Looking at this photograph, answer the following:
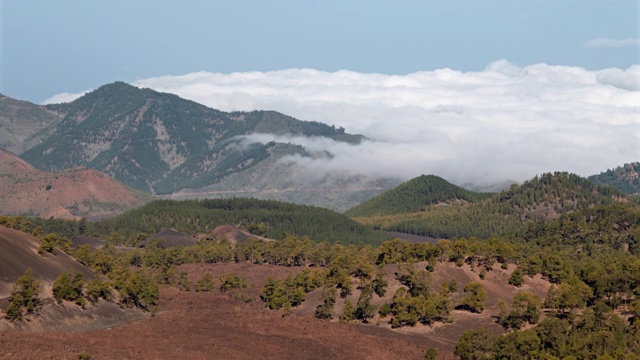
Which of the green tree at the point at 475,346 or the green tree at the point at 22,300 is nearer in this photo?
the green tree at the point at 475,346

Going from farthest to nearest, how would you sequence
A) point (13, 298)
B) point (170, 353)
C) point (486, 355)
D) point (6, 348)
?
point (13, 298) < point (486, 355) < point (170, 353) < point (6, 348)

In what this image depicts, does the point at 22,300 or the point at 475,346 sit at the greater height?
the point at 475,346

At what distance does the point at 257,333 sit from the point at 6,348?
56.2 metres

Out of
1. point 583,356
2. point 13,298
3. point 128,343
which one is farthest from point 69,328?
point 583,356

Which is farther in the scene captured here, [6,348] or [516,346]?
[516,346]

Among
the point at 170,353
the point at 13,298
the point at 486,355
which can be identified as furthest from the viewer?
the point at 13,298

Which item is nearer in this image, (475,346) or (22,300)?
(475,346)

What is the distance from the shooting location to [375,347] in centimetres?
19100

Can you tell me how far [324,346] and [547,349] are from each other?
38603 millimetres

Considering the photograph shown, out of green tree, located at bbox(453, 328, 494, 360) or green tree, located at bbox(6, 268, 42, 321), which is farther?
green tree, located at bbox(6, 268, 42, 321)

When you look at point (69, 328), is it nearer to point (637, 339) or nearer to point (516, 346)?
point (516, 346)

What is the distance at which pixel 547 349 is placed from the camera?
18138cm

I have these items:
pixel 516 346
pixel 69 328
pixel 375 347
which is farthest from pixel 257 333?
pixel 516 346

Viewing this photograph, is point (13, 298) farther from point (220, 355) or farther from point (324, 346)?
point (324, 346)
